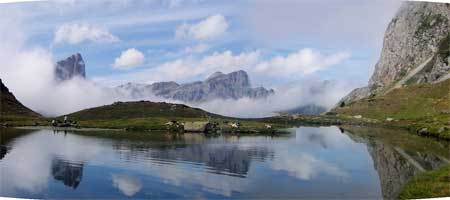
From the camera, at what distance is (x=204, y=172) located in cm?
4388

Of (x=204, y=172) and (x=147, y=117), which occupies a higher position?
(x=147, y=117)

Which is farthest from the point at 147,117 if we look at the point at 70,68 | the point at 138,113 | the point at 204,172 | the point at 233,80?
the point at 204,172

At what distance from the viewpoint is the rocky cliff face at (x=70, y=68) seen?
69537 millimetres

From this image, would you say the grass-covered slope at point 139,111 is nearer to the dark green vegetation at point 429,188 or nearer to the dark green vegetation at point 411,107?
the dark green vegetation at point 411,107

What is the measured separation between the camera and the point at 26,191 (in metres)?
34.8

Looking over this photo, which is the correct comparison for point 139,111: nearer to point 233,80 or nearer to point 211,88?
point 211,88

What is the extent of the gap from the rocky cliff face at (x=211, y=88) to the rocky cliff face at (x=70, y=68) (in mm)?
8748

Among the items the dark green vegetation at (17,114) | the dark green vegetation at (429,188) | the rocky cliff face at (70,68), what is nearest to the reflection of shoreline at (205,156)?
the rocky cliff face at (70,68)

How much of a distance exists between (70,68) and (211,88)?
124 feet

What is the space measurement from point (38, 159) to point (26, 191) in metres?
19.0

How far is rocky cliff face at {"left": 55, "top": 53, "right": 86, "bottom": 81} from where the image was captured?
69.5m

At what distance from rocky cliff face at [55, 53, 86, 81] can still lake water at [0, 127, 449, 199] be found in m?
11.3

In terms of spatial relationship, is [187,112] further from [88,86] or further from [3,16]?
[3,16]

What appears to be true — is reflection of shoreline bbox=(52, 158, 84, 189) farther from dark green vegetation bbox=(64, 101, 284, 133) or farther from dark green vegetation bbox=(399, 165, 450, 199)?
dark green vegetation bbox=(64, 101, 284, 133)
